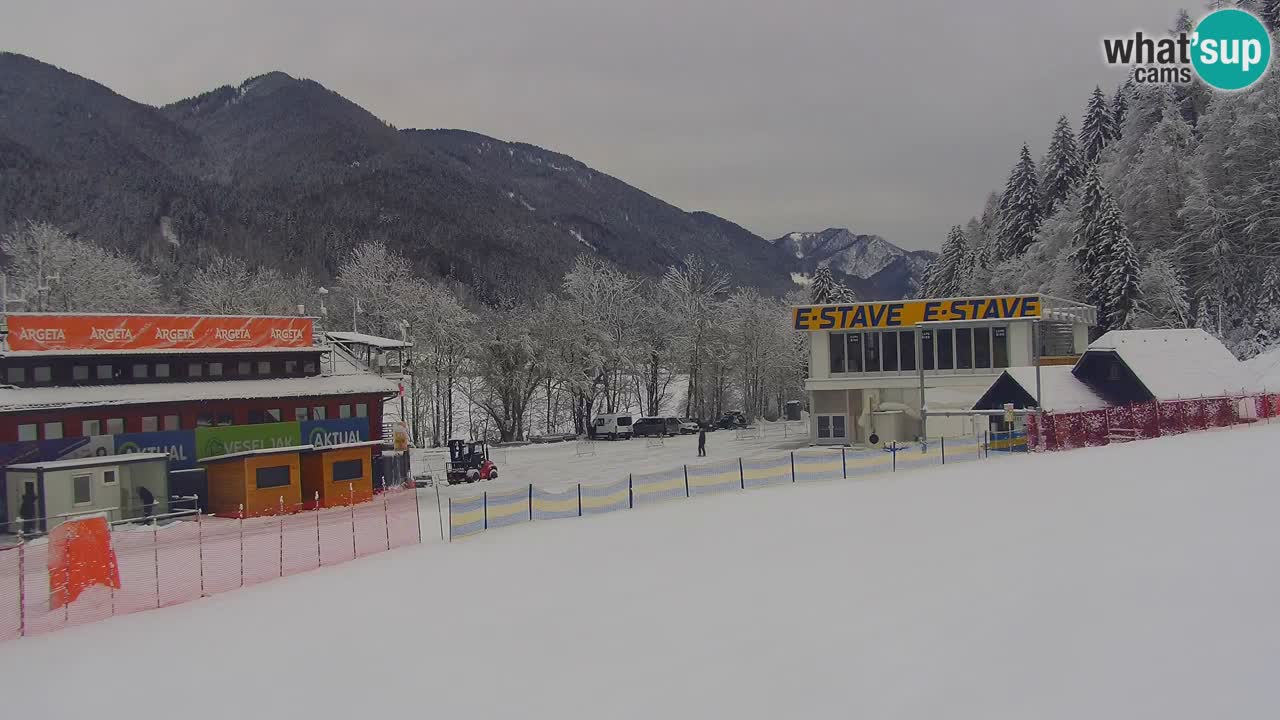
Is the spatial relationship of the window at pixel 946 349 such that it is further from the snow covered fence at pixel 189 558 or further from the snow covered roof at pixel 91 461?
the snow covered roof at pixel 91 461

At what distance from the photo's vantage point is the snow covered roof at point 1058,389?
138 ft

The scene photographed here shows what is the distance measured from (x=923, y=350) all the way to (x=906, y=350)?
1.02 metres

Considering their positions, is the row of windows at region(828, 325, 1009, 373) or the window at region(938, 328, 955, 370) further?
the window at region(938, 328, 955, 370)

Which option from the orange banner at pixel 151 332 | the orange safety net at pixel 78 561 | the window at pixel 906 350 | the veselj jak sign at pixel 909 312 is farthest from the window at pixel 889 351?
the orange safety net at pixel 78 561

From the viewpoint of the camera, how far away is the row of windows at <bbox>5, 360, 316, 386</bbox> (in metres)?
36.5

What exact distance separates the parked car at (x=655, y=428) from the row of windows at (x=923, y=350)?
68.5 feet

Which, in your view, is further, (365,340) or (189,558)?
(365,340)

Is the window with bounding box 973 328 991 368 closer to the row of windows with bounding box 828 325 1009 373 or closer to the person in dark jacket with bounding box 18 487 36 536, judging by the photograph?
the row of windows with bounding box 828 325 1009 373

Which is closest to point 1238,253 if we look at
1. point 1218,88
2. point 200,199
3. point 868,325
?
point 1218,88

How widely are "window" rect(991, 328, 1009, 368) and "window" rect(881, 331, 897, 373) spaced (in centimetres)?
581

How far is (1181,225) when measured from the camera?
68875 mm

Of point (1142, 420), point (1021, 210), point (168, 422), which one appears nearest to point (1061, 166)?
point (1021, 210)

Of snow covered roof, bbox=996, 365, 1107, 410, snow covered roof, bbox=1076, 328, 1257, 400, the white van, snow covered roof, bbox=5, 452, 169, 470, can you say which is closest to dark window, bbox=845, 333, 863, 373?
snow covered roof, bbox=996, 365, 1107, 410

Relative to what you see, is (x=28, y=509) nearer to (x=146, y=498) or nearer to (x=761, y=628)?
(x=146, y=498)
